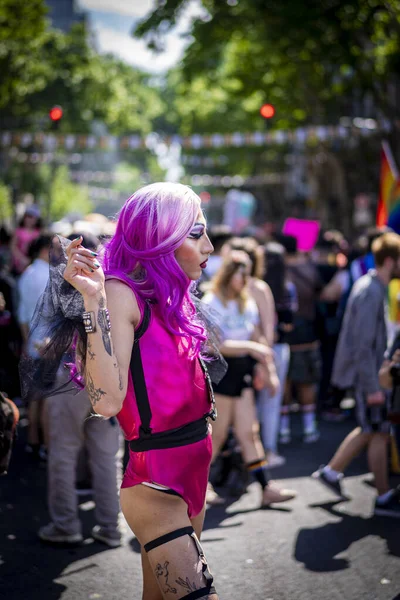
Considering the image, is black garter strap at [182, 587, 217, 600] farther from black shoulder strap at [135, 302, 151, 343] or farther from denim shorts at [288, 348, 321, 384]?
denim shorts at [288, 348, 321, 384]

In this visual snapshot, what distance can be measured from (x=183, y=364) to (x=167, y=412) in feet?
0.60

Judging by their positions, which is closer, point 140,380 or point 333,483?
point 140,380

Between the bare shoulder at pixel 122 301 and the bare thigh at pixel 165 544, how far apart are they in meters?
0.59

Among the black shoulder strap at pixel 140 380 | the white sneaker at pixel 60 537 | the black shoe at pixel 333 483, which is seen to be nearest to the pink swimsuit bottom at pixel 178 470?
the black shoulder strap at pixel 140 380

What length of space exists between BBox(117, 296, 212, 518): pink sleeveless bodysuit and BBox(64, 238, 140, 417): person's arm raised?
16 cm

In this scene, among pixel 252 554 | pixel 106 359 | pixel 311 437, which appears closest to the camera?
pixel 106 359

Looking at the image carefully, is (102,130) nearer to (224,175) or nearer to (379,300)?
(224,175)

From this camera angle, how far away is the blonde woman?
279 inches

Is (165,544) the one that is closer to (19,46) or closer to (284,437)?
(284,437)

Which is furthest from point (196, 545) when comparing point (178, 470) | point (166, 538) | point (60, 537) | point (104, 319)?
point (60, 537)

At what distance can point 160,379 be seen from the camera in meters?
3.23

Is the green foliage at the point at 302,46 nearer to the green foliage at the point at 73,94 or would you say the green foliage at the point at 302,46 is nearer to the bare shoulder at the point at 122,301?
the green foliage at the point at 73,94

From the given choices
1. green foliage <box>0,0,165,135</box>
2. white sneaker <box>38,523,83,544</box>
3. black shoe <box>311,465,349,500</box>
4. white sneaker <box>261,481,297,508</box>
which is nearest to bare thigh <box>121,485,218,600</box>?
white sneaker <box>38,523,83,544</box>

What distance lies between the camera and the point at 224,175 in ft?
224
